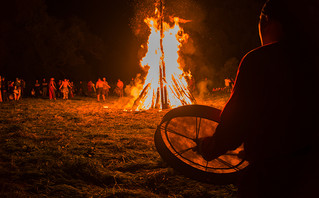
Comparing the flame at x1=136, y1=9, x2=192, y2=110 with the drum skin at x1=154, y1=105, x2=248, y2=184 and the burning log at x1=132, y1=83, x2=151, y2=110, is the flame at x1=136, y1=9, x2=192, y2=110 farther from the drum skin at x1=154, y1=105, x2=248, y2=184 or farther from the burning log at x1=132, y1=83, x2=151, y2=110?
the drum skin at x1=154, y1=105, x2=248, y2=184

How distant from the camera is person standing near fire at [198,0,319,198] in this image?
3.41ft

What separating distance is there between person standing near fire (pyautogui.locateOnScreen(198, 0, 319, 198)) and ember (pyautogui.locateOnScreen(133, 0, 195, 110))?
36.5 feet

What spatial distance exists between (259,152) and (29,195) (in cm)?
338

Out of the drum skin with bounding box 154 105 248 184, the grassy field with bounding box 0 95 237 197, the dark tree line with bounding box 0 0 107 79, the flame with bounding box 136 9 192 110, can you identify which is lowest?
the grassy field with bounding box 0 95 237 197

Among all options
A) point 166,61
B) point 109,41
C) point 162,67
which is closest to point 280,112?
point 162,67

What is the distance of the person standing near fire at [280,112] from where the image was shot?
3.41ft

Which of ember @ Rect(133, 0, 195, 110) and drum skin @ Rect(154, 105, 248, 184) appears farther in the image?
ember @ Rect(133, 0, 195, 110)

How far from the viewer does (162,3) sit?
12070 mm

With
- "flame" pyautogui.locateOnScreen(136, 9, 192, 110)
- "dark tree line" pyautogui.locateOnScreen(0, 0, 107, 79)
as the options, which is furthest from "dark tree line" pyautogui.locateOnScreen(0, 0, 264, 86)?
"flame" pyautogui.locateOnScreen(136, 9, 192, 110)

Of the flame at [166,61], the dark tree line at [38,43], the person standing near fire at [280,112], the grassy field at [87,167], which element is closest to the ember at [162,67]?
the flame at [166,61]

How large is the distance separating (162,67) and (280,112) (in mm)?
11590

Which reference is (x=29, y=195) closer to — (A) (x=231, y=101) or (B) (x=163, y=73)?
(A) (x=231, y=101)

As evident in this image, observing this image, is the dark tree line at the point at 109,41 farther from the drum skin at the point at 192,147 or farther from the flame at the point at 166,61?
the drum skin at the point at 192,147

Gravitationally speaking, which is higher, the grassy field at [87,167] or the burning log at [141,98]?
the burning log at [141,98]
